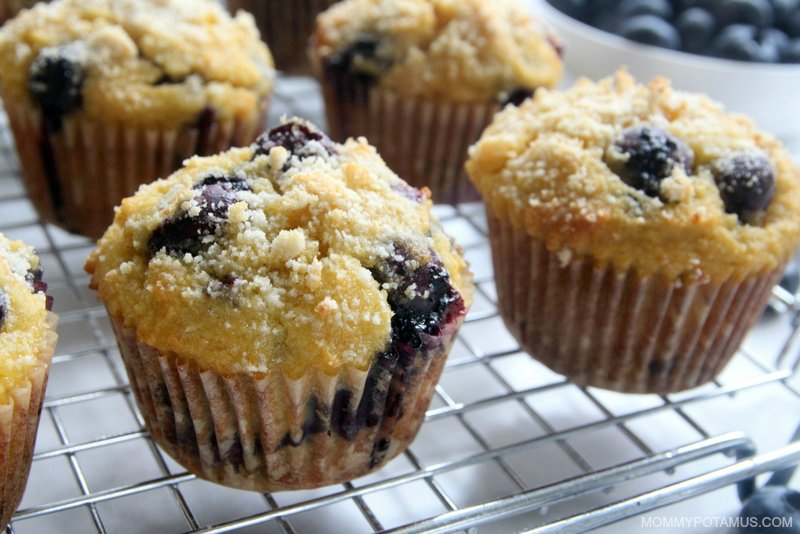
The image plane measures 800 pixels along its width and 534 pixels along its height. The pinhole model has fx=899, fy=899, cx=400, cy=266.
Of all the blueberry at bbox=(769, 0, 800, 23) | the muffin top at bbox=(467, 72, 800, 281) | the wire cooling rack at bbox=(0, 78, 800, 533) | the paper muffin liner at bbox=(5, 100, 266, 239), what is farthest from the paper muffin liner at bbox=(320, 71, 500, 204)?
the blueberry at bbox=(769, 0, 800, 23)

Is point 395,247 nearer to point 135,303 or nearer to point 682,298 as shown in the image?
point 135,303

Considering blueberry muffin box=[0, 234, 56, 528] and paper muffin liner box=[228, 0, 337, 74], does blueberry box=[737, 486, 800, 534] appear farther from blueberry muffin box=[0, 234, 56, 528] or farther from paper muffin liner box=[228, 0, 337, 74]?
paper muffin liner box=[228, 0, 337, 74]

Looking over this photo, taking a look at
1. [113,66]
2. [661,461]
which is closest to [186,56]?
[113,66]

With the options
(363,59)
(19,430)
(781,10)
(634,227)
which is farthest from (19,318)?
(781,10)

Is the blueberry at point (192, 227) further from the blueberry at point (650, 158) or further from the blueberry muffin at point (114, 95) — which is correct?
the blueberry at point (650, 158)

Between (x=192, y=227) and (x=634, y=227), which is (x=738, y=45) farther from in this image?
(x=192, y=227)

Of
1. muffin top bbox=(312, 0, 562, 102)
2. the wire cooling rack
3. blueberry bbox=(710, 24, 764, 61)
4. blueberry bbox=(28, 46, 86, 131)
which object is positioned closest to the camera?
the wire cooling rack
